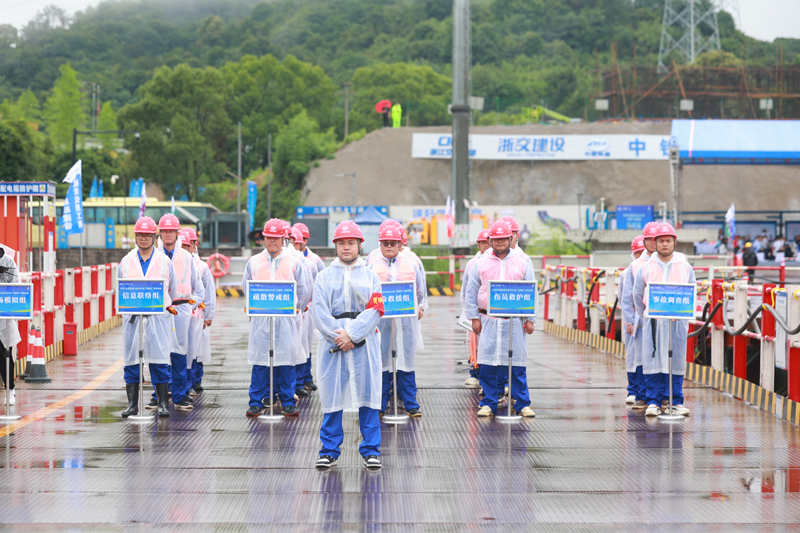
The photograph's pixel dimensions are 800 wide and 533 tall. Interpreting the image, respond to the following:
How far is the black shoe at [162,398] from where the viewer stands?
9.15 metres

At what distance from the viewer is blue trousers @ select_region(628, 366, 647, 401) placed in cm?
965

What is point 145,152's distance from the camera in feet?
189

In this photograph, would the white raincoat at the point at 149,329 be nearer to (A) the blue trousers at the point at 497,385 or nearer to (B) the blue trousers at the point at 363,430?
(B) the blue trousers at the point at 363,430

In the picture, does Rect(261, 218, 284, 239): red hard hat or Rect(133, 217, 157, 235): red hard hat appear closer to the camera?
Rect(133, 217, 157, 235): red hard hat

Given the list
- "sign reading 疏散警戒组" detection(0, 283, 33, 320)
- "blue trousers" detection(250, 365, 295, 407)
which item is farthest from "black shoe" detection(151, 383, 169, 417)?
"sign reading 疏散警戒组" detection(0, 283, 33, 320)

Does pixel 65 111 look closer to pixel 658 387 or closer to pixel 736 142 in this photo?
pixel 736 142

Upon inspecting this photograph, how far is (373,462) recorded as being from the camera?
6949 millimetres

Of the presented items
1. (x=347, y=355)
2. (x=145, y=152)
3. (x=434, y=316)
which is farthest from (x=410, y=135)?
(x=347, y=355)

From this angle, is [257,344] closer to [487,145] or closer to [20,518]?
[20,518]

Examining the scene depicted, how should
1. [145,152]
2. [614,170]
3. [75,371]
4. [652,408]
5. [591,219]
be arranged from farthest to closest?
[614,170] → [145,152] → [591,219] → [75,371] → [652,408]

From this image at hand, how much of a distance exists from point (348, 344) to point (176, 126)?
53.9 meters

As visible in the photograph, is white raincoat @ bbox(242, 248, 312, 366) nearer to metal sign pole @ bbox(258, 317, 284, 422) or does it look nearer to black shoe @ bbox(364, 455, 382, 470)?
metal sign pole @ bbox(258, 317, 284, 422)

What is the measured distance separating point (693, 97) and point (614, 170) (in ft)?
32.3

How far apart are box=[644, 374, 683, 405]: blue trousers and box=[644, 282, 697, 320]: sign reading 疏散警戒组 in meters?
0.77
